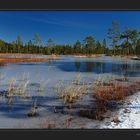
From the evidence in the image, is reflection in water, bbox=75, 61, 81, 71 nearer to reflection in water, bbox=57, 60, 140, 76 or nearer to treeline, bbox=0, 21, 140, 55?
reflection in water, bbox=57, 60, 140, 76

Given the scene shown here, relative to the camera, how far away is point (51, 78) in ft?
26.1

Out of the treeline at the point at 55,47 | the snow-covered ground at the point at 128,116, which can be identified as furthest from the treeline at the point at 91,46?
the snow-covered ground at the point at 128,116

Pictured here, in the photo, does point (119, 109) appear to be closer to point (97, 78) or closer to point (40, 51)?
point (97, 78)

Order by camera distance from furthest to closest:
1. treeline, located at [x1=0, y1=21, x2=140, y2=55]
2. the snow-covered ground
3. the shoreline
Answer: the shoreline < treeline, located at [x1=0, y1=21, x2=140, y2=55] < the snow-covered ground

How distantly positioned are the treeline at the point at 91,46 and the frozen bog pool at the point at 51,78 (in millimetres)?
107

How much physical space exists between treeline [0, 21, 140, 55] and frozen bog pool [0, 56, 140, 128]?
0.35 feet

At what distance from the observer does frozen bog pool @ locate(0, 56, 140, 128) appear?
7.67 metres

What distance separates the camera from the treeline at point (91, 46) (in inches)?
304

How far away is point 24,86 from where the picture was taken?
7.81 meters

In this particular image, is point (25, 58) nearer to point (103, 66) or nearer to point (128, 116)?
point (103, 66)

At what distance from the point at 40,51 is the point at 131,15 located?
113cm

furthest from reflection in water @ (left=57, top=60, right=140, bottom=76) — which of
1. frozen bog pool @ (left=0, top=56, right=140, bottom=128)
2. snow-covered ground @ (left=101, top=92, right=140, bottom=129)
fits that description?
snow-covered ground @ (left=101, top=92, right=140, bottom=129)

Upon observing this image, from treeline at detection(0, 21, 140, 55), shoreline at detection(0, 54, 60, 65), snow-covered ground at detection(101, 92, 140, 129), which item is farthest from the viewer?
shoreline at detection(0, 54, 60, 65)

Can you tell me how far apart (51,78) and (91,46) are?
608 mm
